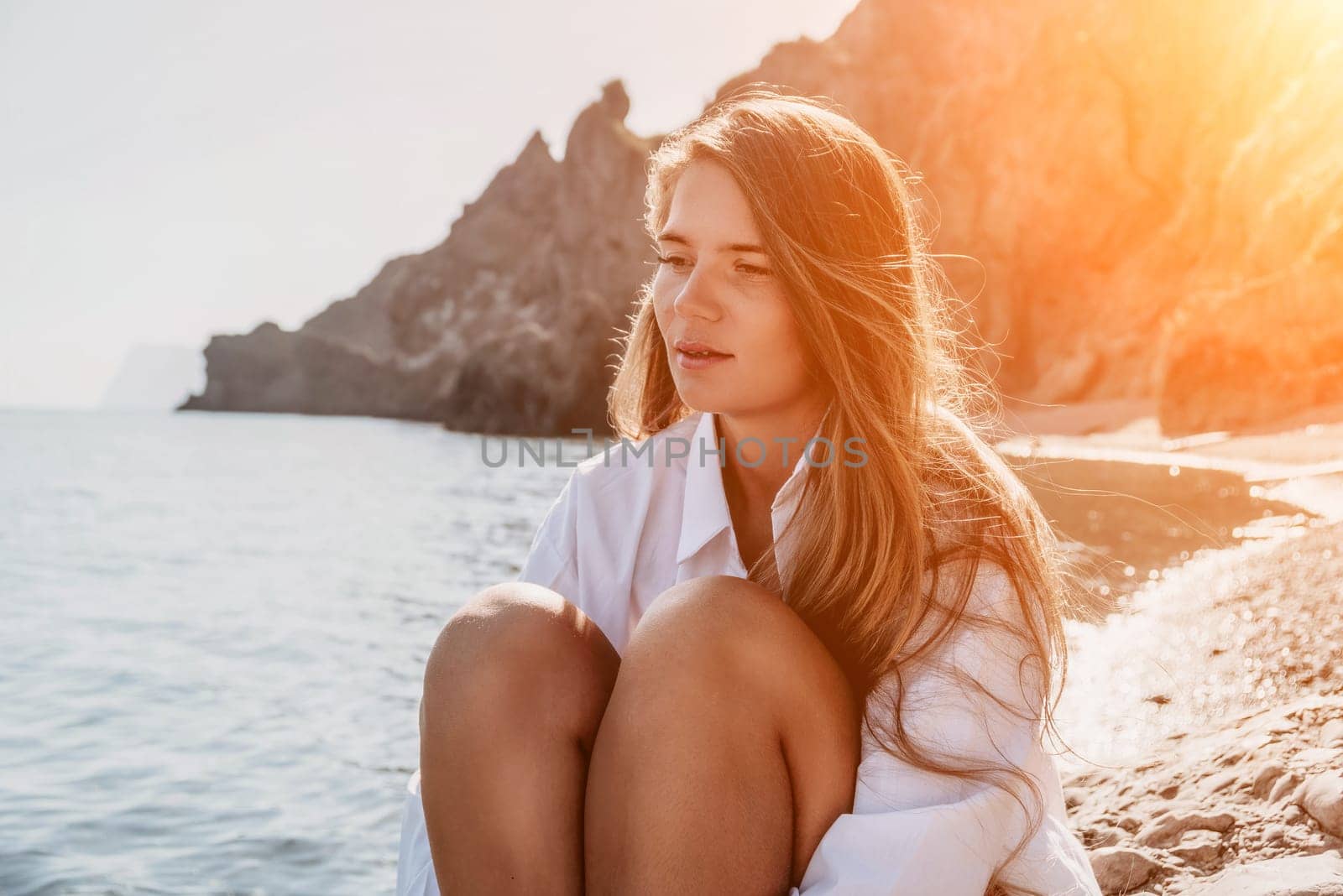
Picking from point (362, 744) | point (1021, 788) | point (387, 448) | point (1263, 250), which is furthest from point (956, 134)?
point (1021, 788)

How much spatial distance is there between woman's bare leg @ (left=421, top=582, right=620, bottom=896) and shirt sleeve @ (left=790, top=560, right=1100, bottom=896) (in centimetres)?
32

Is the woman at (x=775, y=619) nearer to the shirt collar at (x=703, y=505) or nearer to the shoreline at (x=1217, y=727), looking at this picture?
the shirt collar at (x=703, y=505)

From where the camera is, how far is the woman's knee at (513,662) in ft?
4.51

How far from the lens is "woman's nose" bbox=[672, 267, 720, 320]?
5.62ft

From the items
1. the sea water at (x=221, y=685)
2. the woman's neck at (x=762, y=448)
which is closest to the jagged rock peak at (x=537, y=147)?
the sea water at (x=221, y=685)

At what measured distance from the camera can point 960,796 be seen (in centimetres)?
126

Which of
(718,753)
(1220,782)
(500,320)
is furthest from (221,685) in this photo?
(500,320)

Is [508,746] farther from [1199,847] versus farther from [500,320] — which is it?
[500,320]

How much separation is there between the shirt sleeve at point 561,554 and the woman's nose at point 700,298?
37 centimetres

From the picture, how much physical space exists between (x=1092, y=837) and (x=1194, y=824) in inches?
10.3

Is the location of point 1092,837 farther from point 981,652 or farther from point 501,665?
point 501,665

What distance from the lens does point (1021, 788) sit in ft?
4.18

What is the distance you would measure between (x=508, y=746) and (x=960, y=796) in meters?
0.56

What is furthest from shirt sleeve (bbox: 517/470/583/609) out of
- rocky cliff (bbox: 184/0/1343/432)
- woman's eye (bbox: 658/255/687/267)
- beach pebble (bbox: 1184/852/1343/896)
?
rocky cliff (bbox: 184/0/1343/432)
